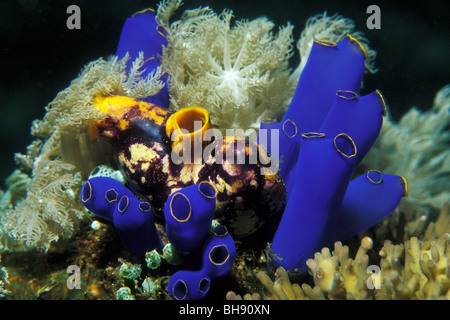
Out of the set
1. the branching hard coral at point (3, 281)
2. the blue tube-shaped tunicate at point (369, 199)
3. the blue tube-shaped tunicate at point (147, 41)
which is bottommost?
the branching hard coral at point (3, 281)

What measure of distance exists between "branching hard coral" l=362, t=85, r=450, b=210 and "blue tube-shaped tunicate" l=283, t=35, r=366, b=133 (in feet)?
3.99

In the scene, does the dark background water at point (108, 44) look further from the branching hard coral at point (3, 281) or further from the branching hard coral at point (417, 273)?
the branching hard coral at point (417, 273)

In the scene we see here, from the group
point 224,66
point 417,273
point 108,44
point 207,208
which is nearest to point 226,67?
point 224,66

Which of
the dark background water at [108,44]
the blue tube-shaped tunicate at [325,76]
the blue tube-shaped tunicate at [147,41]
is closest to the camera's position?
the blue tube-shaped tunicate at [325,76]

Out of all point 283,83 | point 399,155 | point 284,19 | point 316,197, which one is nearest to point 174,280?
point 316,197

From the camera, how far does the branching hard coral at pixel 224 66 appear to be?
2729 millimetres

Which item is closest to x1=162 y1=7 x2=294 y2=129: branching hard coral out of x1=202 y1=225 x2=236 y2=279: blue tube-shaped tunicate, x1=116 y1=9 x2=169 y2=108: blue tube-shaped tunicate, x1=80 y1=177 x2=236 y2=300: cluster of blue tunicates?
x1=116 y1=9 x2=169 y2=108: blue tube-shaped tunicate

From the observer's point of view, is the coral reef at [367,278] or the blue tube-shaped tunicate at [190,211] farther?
the coral reef at [367,278]

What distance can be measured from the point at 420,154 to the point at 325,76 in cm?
215

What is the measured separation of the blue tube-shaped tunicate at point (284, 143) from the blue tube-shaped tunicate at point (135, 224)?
1076 mm

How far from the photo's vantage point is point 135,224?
6.22ft

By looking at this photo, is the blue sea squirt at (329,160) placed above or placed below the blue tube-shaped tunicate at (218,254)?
above

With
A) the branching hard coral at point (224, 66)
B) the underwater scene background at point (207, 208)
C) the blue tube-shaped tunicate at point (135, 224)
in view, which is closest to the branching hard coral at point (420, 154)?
the underwater scene background at point (207, 208)
